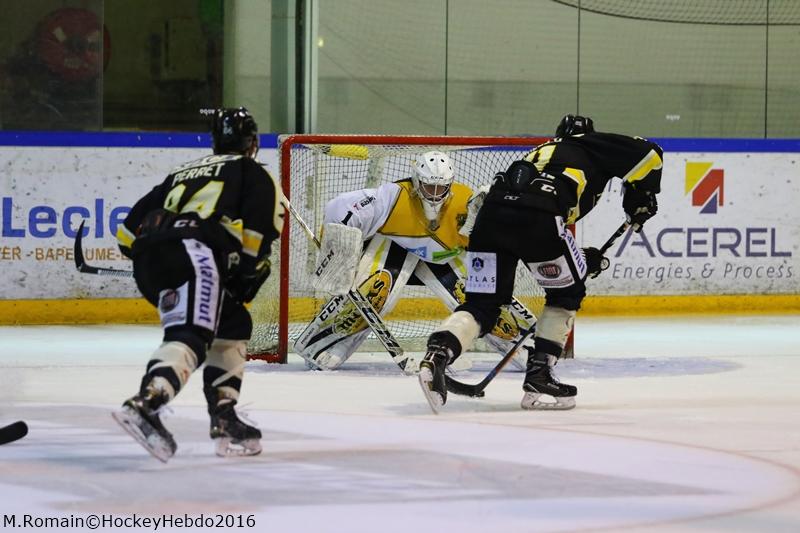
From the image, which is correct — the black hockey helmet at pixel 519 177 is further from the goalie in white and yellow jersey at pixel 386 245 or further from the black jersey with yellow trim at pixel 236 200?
the black jersey with yellow trim at pixel 236 200

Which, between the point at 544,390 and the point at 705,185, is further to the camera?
the point at 705,185

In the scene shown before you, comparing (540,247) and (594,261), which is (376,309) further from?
(540,247)

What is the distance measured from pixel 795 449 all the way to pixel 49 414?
2252 millimetres

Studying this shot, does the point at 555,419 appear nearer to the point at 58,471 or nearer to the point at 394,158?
the point at 58,471

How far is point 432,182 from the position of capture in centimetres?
618

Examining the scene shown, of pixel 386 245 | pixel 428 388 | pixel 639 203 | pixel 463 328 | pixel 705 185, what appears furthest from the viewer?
pixel 705 185

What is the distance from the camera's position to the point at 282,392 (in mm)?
5523

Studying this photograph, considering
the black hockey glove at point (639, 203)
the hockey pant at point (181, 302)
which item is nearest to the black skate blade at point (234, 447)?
the hockey pant at point (181, 302)

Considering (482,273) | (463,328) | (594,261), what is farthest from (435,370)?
(594,261)

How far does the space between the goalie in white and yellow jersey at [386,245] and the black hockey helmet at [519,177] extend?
0.99m

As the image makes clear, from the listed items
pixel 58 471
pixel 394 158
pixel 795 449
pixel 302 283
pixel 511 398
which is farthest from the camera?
pixel 394 158

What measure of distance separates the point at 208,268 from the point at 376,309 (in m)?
2.51

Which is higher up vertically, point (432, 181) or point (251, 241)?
point (432, 181)

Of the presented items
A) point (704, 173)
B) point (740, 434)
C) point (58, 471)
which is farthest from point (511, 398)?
point (704, 173)
